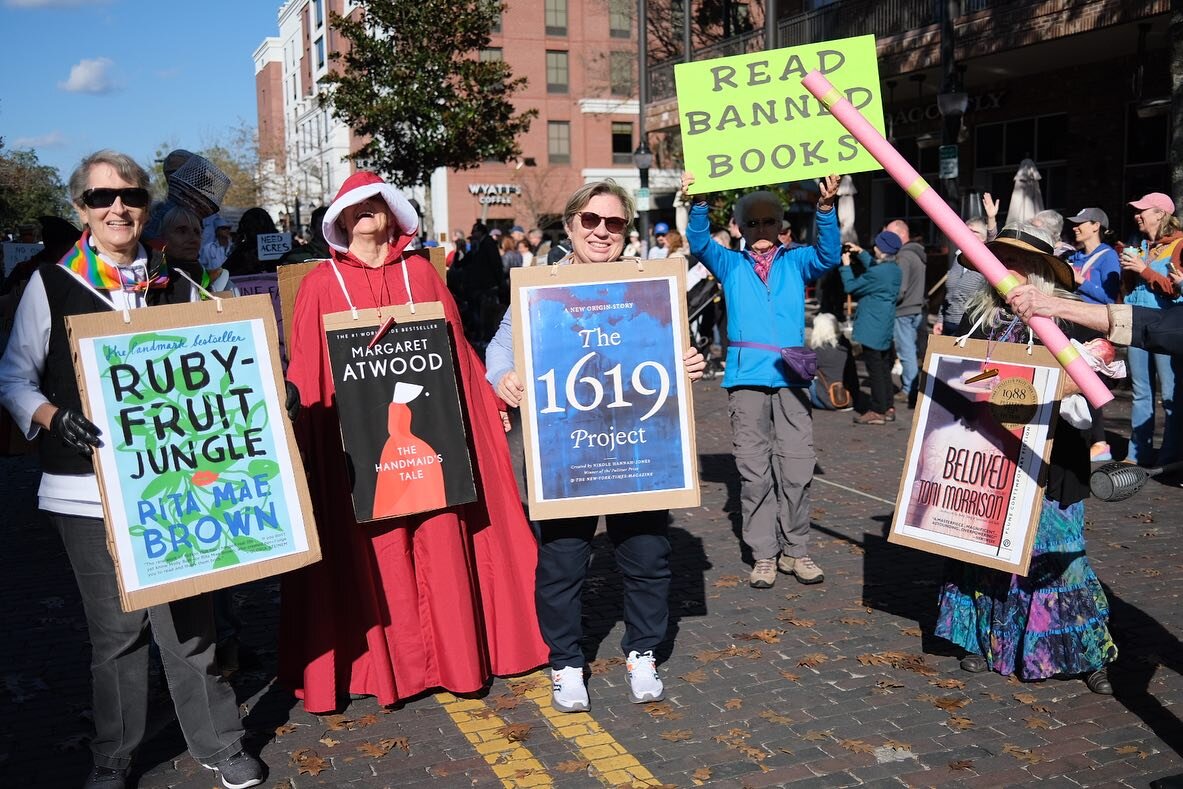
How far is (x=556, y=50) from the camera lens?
54.0 m

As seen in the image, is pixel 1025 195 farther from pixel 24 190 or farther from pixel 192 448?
pixel 24 190

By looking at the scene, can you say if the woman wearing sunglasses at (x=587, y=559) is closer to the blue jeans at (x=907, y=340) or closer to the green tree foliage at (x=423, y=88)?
the blue jeans at (x=907, y=340)

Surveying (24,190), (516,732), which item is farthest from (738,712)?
(24,190)

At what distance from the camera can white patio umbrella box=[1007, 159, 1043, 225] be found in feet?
46.8

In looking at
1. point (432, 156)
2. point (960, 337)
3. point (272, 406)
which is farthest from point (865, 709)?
point (432, 156)

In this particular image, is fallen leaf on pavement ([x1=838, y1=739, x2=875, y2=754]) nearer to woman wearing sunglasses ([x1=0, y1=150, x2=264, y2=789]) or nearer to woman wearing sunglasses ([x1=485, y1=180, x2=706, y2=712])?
woman wearing sunglasses ([x1=485, y1=180, x2=706, y2=712])

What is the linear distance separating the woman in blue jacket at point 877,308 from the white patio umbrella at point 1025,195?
3.44 metres

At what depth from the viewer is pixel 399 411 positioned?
14.0 ft

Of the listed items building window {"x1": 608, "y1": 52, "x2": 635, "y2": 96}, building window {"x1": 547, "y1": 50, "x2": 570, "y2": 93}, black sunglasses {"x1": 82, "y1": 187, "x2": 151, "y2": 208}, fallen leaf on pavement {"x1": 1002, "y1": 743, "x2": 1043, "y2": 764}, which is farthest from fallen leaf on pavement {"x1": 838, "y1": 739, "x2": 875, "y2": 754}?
building window {"x1": 547, "y1": 50, "x2": 570, "y2": 93}

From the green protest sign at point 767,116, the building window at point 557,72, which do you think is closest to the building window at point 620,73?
the building window at point 557,72

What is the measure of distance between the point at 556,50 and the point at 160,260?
5301 centimetres

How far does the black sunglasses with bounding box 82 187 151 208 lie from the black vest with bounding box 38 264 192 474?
239mm

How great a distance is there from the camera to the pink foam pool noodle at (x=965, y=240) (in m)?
3.31

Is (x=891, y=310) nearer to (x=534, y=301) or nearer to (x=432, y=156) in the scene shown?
(x=534, y=301)
